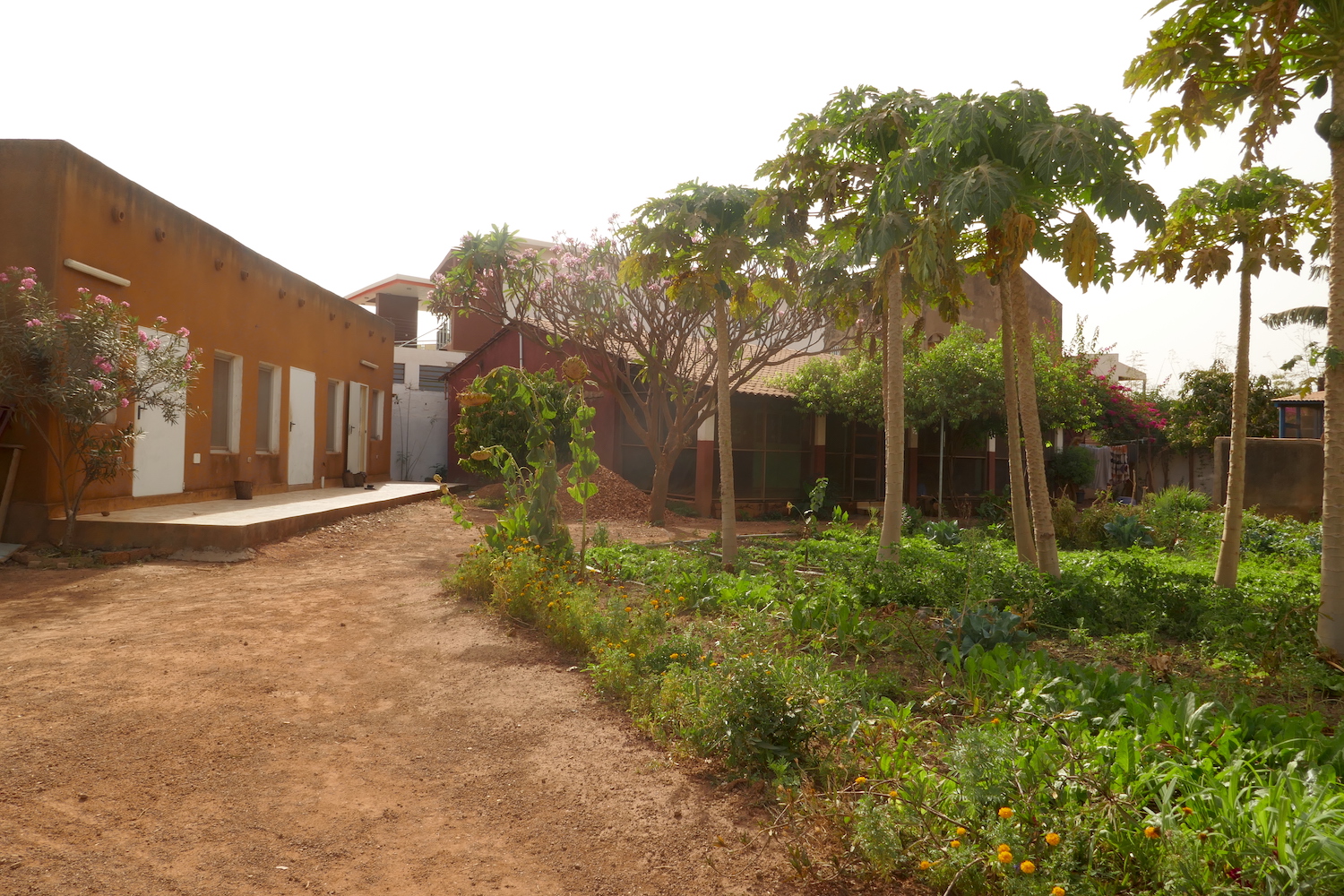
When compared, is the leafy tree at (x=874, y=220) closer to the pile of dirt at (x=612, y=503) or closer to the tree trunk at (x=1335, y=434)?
Answer: the tree trunk at (x=1335, y=434)

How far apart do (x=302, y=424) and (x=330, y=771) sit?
12.4 m

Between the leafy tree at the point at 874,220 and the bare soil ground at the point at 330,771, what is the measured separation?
4.00 meters

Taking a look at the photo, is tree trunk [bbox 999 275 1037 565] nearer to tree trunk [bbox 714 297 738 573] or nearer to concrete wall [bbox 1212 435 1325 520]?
tree trunk [bbox 714 297 738 573]

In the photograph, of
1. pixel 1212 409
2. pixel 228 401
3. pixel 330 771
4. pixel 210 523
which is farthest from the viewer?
pixel 1212 409

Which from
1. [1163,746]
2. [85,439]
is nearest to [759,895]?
[1163,746]

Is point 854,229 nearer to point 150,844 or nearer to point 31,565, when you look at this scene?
point 150,844

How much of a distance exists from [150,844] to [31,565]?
259 inches

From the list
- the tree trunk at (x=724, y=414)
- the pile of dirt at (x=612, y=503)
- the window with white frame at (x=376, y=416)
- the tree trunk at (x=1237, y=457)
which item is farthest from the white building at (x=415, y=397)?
the tree trunk at (x=1237, y=457)

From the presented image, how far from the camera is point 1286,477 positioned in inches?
495

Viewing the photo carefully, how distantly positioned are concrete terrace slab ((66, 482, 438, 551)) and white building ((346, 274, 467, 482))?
28.6 ft

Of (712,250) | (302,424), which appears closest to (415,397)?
(302,424)

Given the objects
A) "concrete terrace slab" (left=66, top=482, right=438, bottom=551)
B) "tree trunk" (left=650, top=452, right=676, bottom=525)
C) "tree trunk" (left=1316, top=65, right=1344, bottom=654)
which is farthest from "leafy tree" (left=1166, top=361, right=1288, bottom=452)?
"concrete terrace slab" (left=66, top=482, right=438, bottom=551)

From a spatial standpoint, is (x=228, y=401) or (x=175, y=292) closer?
(x=175, y=292)

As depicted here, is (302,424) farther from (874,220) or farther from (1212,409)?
(1212,409)
